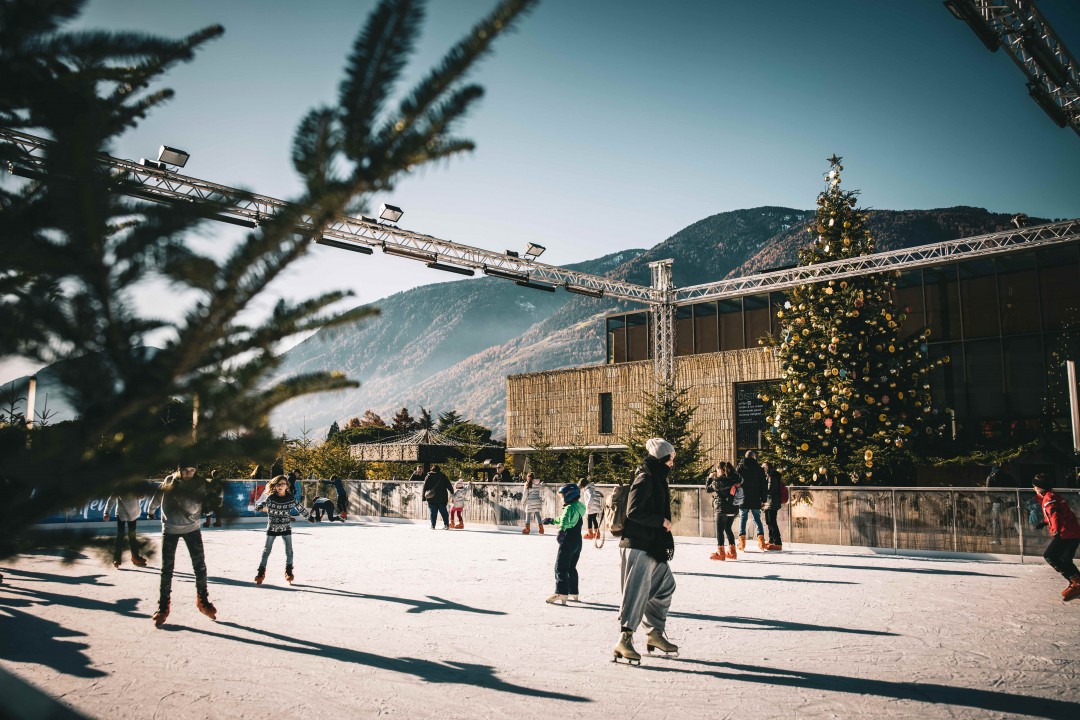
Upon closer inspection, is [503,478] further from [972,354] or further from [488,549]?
[972,354]

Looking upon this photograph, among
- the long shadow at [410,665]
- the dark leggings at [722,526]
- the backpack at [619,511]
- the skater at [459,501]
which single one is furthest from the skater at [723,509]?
the skater at [459,501]

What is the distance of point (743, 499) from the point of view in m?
16.2

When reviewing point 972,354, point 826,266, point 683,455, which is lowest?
point 683,455

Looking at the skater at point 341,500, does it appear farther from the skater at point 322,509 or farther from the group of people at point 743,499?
the group of people at point 743,499

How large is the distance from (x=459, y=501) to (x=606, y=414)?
1915 cm

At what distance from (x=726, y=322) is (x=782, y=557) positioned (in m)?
26.1

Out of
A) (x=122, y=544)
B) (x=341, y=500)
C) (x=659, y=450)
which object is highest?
(x=659, y=450)

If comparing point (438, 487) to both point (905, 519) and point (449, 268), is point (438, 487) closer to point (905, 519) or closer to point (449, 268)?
point (449, 268)

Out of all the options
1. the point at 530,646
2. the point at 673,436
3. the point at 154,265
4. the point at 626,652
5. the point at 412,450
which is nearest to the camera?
the point at 154,265

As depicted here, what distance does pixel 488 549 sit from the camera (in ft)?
56.1

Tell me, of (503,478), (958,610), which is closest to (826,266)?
(503,478)

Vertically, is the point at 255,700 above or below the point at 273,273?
below

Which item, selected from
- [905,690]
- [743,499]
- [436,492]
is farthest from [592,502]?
[905,690]

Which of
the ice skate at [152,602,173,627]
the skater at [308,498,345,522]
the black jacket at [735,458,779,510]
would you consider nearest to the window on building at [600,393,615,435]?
the skater at [308,498,345,522]
